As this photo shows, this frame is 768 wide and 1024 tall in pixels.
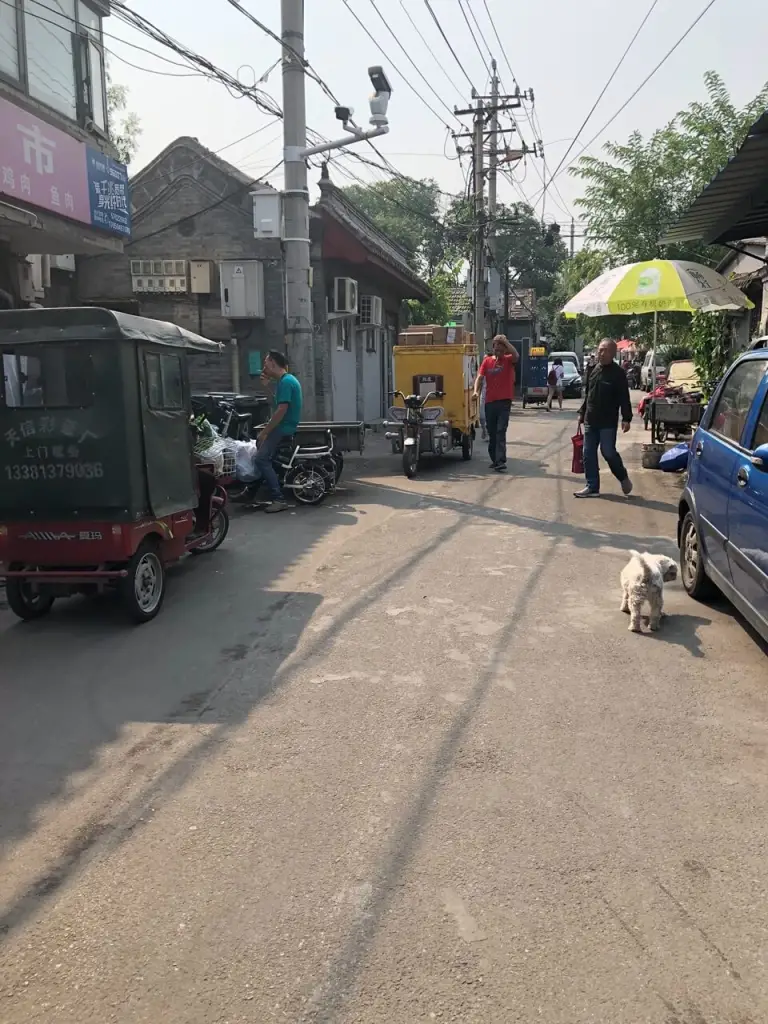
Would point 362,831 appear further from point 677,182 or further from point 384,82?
point 677,182

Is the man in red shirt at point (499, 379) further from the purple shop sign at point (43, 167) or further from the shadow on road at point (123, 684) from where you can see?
the shadow on road at point (123, 684)

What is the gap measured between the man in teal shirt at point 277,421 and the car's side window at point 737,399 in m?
5.24

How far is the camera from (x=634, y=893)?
288 cm

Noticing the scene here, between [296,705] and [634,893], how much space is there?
2.12m

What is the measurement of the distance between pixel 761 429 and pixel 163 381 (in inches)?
165

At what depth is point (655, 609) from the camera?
5.55 metres

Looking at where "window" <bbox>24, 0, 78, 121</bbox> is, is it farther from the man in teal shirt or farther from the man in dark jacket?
the man in dark jacket

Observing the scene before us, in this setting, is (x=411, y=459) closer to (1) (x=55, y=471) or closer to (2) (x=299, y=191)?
(2) (x=299, y=191)

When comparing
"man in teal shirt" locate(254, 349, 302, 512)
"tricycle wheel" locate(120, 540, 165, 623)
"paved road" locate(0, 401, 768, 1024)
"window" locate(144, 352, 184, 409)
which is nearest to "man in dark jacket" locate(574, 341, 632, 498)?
"man in teal shirt" locate(254, 349, 302, 512)

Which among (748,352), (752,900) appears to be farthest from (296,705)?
(748,352)

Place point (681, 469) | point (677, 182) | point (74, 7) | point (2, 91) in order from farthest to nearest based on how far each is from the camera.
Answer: point (677, 182) → point (681, 469) → point (74, 7) → point (2, 91)

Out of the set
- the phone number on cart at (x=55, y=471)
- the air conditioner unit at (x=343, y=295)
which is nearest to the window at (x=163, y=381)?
the phone number on cart at (x=55, y=471)

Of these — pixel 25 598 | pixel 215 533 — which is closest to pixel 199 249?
pixel 215 533

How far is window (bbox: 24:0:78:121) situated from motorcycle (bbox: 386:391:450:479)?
19.3 ft
